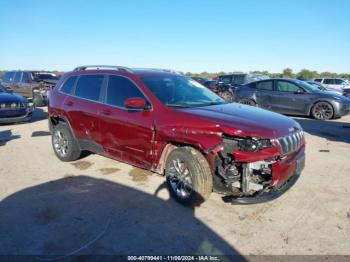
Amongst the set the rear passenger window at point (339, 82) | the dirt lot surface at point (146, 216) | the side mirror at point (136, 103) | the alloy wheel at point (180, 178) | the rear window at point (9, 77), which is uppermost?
the rear window at point (9, 77)

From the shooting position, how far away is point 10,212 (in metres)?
4.34

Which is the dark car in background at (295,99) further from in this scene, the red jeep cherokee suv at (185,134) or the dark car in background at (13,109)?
the dark car in background at (13,109)

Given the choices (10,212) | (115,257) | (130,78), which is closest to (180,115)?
(130,78)

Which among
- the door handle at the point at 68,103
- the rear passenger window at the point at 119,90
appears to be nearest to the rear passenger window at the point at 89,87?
the door handle at the point at 68,103

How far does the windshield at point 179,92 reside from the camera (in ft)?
16.1

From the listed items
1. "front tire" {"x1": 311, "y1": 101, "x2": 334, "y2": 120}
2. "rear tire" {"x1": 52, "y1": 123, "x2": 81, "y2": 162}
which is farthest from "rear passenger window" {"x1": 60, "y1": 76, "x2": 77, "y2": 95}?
"front tire" {"x1": 311, "y1": 101, "x2": 334, "y2": 120}

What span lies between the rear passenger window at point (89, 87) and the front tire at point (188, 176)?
6.71 ft

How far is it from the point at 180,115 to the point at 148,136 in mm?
633

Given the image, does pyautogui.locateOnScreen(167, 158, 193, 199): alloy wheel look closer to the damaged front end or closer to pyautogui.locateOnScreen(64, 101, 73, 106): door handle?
the damaged front end

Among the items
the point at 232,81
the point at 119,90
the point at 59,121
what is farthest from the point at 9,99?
the point at 232,81

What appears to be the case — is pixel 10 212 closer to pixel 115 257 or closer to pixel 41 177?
pixel 41 177

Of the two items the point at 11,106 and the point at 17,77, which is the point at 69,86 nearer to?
the point at 11,106

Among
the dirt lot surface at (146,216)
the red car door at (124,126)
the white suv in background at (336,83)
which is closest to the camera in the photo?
the dirt lot surface at (146,216)

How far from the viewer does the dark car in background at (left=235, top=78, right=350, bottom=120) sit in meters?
12.3
